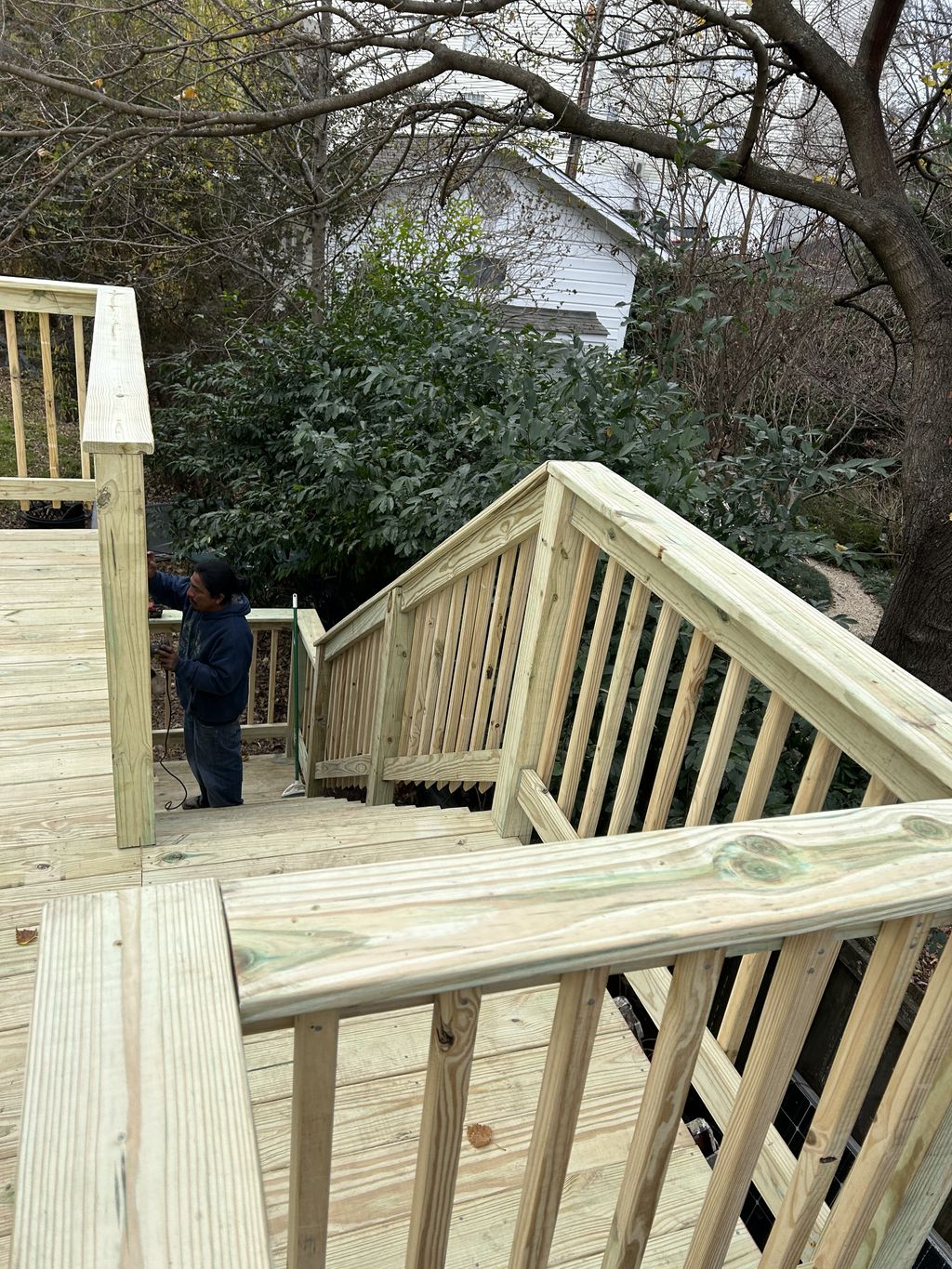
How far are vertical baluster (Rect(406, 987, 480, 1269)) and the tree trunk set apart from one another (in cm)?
467

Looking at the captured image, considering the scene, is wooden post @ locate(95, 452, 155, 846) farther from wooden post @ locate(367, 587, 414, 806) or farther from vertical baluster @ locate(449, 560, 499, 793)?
wooden post @ locate(367, 587, 414, 806)

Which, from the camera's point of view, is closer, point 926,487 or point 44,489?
point 44,489

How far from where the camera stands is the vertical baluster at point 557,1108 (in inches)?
33.6

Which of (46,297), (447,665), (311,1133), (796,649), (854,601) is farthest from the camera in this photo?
(854,601)

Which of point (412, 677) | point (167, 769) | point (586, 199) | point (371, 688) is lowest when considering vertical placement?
point (167, 769)

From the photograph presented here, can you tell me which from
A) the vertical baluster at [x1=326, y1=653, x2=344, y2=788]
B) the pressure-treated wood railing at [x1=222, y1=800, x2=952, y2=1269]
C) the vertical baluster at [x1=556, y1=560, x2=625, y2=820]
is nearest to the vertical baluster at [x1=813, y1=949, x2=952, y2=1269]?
the pressure-treated wood railing at [x1=222, y1=800, x2=952, y2=1269]

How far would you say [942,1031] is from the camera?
3.41ft

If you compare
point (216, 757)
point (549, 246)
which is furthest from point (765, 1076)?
point (549, 246)

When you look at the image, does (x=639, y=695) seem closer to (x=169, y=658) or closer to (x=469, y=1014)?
(x=469, y=1014)

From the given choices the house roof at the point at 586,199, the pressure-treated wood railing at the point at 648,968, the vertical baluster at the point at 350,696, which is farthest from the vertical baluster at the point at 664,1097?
the house roof at the point at 586,199

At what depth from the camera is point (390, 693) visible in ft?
13.3

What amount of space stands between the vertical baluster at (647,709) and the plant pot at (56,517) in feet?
16.8

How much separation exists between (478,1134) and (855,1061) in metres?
0.98

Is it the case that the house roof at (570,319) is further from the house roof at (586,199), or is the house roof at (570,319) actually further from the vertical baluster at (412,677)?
the vertical baluster at (412,677)
